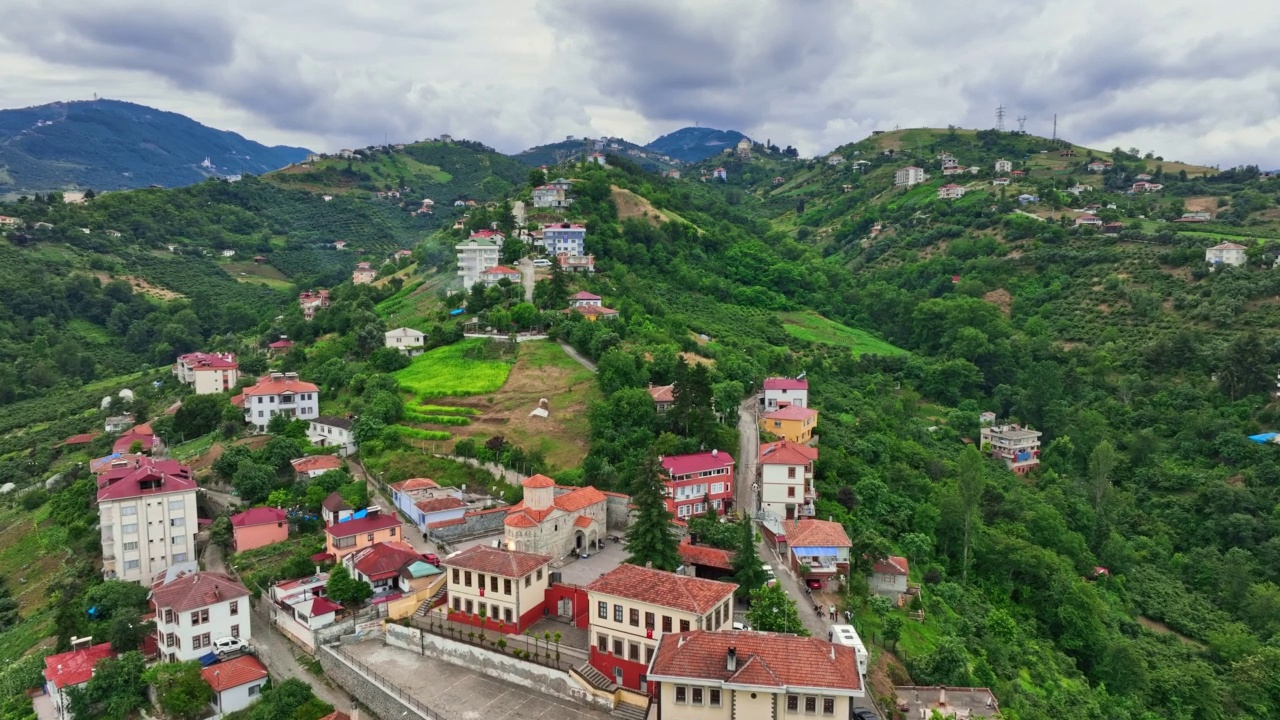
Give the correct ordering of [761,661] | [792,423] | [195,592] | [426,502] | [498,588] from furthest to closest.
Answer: [792,423] < [426,502] < [195,592] < [498,588] < [761,661]

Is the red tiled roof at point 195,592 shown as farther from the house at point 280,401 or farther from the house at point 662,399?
the house at point 662,399

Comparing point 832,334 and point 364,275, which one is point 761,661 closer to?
→ point 832,334

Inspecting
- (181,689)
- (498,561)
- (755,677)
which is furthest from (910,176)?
(181,689)

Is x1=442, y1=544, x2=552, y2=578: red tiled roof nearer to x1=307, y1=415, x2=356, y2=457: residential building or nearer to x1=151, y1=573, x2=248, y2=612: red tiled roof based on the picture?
x1=151, y1=573, x2=248, y2=612: red tiled roof

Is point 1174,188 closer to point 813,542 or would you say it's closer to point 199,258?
point 813,542

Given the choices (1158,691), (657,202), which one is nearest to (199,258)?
(657,202)

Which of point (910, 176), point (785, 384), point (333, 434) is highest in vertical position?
point (910, 176)

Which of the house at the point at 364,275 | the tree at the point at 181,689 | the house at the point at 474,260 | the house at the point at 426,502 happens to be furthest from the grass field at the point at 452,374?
the house at the point at 364,275
